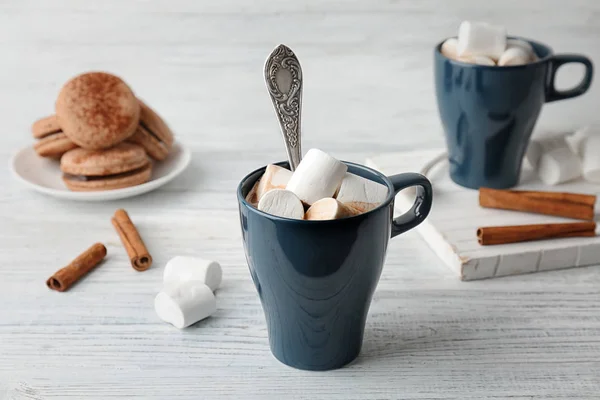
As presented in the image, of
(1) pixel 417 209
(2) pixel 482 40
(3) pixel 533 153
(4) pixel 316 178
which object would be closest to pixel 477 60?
(2) pixel 482 40

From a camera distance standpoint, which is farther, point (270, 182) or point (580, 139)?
point (580, 139)

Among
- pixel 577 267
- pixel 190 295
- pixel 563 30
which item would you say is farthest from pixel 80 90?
pixel 563 30

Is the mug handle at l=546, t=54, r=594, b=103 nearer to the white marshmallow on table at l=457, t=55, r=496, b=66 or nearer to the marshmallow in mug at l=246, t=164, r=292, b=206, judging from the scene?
the white marshmallow on table at l=457, t=55, r=496, b=66

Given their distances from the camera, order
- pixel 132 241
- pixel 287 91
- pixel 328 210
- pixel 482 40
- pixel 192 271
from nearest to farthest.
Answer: pixel 328 210 → pixel 287 91 → pixel 192 271 → pixel 132 241 → pixel 482 40

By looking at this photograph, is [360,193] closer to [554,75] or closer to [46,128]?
[554,75]

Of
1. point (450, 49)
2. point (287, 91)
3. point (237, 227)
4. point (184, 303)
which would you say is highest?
point (287, 91)

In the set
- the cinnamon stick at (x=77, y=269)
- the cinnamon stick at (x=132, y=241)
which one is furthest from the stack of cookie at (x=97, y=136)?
the cinnamon stick at (x=77, y=269)

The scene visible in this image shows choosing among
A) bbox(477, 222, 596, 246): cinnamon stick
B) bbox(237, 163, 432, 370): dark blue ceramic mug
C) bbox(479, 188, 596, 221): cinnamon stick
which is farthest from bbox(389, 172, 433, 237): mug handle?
bbox(479, 188, 596, 221): cinnamon stick
